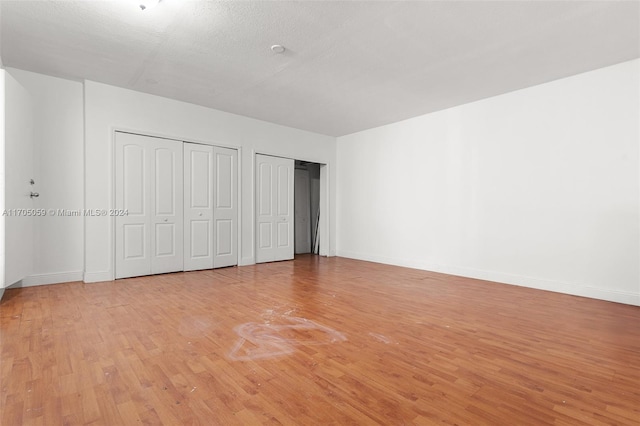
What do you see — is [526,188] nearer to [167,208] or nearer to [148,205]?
[167,208]

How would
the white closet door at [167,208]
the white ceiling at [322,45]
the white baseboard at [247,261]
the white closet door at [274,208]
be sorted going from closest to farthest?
the white ceiling at [322,45] < the white closet door at [167,208] < the white baseboard at [247,261] < the white closet door at [274,208]

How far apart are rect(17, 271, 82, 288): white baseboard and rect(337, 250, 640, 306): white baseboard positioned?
17.7ft

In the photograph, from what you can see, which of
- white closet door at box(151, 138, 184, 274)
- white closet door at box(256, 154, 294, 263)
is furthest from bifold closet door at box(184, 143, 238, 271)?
white closet door at box(256, 154, 294, 263)

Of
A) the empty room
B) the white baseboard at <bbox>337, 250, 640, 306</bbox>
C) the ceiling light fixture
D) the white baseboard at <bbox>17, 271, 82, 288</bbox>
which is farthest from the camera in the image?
the white baseboard at <bbox>17, 271, 82, 288</bbox>

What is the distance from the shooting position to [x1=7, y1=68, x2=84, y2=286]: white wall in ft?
14.0

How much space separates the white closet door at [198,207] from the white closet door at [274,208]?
1020mm

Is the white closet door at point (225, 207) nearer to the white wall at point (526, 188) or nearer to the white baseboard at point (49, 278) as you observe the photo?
the white baseboard at point (49, 278)

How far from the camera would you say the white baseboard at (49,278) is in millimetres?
4203

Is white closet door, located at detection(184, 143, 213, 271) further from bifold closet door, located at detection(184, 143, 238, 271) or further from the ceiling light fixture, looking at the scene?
the ceiling light fixture

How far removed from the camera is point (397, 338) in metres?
2.55

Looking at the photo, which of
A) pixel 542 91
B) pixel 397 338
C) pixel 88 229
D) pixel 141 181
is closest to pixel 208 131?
pixel 141 181

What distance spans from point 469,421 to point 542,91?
4655 mm

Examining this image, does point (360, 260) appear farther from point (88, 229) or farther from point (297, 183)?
point (88, 229)

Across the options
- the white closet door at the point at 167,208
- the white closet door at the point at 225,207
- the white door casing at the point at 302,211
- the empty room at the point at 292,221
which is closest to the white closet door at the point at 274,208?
the empty room at the point at 292,221
